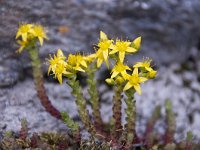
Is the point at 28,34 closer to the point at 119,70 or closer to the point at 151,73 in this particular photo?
the point at 119,70

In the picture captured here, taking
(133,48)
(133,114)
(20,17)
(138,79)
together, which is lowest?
(133,114)

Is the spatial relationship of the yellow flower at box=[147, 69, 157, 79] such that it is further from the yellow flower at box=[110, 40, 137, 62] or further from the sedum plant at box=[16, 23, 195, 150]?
the yellow flower at box=[110, 40, 137, 62]

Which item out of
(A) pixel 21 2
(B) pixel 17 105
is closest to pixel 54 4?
(A) pixel 21 2

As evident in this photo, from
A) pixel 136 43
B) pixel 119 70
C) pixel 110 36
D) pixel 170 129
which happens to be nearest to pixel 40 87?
pixel 119 70

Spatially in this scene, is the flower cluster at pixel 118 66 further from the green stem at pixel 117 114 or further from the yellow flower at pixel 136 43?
the green stem at pixel 117 114

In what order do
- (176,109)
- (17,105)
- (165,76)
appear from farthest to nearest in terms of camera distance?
(165,76) → (176,109) → (17,105)

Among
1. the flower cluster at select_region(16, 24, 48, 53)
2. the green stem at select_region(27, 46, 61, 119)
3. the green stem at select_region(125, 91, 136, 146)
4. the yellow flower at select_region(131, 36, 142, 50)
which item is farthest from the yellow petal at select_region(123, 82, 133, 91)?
the flower cluster at select_region(16, 24, 48, 53)

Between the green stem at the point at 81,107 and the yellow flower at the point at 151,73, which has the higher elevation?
the yellow flower at the point at 151,73

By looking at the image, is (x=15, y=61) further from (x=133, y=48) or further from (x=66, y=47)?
(x=133, y=48)

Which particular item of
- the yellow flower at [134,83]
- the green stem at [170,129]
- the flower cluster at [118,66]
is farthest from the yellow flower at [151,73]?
the green stem at [170,129]
